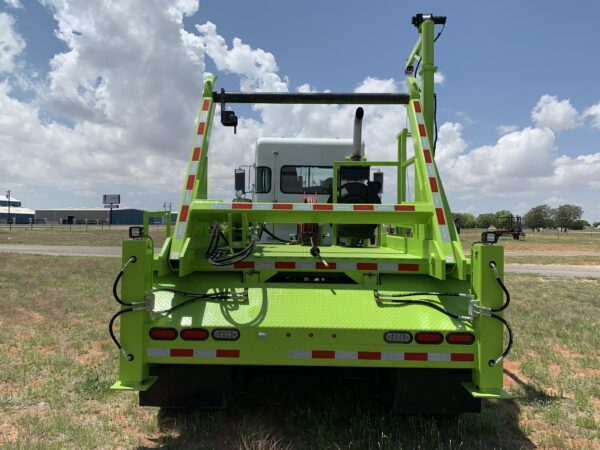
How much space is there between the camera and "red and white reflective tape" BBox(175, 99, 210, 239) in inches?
139

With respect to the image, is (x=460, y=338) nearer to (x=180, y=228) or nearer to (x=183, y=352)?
(x=183, y=352)

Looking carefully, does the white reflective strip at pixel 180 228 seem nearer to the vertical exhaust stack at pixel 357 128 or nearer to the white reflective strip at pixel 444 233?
the white reflective strip at pixel 444 233

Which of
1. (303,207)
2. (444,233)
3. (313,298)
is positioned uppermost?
(303,207)

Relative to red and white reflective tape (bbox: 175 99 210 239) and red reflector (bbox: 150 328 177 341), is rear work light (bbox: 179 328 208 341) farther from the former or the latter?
red and white reflective tape (bbox: 175 99 210 239)

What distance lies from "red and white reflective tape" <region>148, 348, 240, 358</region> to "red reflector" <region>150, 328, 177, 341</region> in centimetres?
7

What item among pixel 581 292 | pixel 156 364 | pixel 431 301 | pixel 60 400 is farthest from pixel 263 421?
pixel 581 292

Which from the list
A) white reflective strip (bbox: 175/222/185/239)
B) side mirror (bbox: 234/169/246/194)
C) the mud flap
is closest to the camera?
the mud flap

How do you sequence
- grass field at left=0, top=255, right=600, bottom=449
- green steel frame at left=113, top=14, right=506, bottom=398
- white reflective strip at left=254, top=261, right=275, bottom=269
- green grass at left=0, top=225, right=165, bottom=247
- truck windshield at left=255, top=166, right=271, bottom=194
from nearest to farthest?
green steel frame at left=113, top=14, right=506, bottom=398 < grass field at left=0, top=255, right=600, bottom=449 < white reflective strip at left=254, top=261, right=275, bottom=269 < truck windshield at left=255, top=166, right=271, bottom=194 < green grass at left=0, top=225, right=165, bottom=247

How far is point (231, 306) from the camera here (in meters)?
3.33

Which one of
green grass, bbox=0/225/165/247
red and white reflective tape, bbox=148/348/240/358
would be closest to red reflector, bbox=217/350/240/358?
red and white reflective tape, bbox=148/348/240/358

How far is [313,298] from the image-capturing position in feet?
11.1

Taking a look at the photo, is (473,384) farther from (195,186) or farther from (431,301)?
(195,186)

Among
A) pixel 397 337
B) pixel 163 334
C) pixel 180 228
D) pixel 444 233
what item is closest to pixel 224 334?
pixel 163 334

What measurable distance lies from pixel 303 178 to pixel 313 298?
4.78 m
